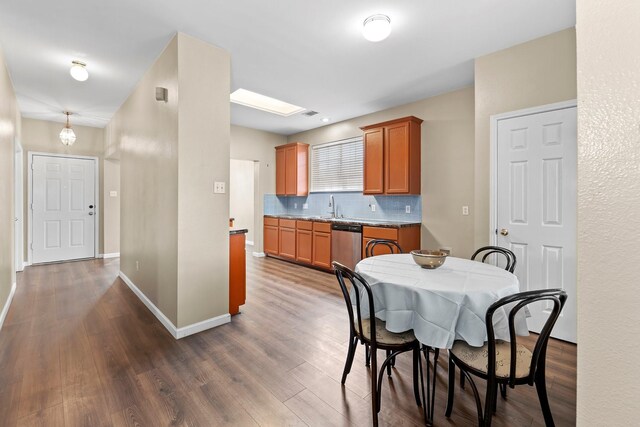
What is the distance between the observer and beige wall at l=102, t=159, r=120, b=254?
240 inches

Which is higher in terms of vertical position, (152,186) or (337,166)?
(337,166)

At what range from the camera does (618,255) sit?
2.08 ft

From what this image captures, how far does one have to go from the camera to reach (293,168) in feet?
20.0

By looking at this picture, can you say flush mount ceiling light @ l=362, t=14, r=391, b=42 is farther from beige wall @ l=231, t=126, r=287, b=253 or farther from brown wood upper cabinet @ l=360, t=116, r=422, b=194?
beige wall @ l=231, t=126, r=287, b=253

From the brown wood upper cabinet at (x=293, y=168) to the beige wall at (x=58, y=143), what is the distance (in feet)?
12.0

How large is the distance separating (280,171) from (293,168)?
43 cm

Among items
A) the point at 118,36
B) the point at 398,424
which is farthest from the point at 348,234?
the point at 118,36

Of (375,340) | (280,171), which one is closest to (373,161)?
(280,171)

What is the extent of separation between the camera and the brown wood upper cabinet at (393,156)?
4230 mm

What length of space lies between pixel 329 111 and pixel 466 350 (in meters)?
4.19

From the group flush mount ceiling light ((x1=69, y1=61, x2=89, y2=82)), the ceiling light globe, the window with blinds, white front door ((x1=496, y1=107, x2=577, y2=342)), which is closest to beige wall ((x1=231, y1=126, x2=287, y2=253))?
the window with blinds

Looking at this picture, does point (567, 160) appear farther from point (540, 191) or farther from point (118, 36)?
point (118, 36)

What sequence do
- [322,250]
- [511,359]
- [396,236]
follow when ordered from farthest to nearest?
1. [322,250]
2. [396,236]
3. [511,359]

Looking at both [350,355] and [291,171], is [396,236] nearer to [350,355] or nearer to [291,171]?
[350,355]
